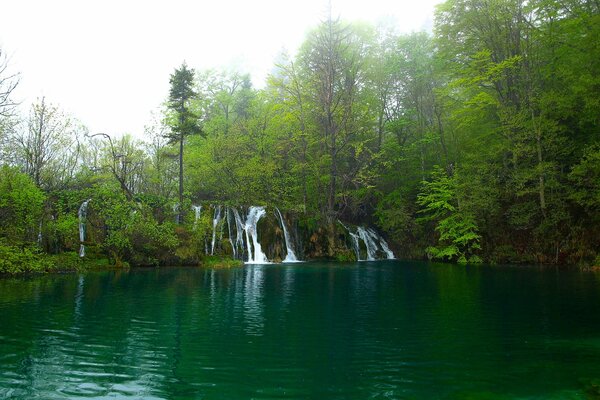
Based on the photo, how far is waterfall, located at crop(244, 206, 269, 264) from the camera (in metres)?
31.8

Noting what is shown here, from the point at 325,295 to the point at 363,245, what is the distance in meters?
24.1

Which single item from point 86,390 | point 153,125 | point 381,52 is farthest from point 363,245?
point 86,390

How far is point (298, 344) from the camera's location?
7875 mm

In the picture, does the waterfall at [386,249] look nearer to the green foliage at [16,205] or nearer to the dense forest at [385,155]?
the dense forest at [385,155]

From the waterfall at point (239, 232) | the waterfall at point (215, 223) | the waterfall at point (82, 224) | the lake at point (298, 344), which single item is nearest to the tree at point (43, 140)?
the waterfall at point (82, 224)

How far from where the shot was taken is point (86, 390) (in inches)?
216

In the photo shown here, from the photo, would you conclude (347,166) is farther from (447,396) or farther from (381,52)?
(447,396)

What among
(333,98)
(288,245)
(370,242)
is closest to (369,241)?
(370,242)

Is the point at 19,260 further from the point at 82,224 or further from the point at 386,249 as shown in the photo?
the point at 386,249

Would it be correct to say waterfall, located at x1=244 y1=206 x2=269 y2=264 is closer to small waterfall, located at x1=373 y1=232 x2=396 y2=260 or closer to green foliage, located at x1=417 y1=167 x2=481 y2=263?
small waterfall, located at x1=373 y1=232 x2=396 y2=260

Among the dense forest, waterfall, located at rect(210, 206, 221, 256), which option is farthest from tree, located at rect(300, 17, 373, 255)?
waterfall, located at rect(210, 206, 221, 256)

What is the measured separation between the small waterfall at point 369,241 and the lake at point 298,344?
22449 mm

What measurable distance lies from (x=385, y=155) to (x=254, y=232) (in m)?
15.5

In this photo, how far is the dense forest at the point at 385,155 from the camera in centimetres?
2453
